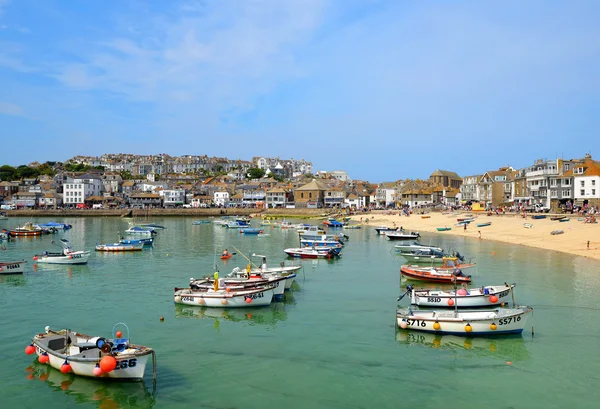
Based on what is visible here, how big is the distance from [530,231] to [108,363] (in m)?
56.2

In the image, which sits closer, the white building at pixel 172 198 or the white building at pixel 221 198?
Answer: the white building at pixel 172 198

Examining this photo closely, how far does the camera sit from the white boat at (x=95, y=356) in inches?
607

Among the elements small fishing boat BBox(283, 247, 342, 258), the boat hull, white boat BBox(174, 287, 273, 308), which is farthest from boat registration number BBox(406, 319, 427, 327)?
small fishing boat BBox(283, 247, 342, 258)

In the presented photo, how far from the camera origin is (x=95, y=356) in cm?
1612

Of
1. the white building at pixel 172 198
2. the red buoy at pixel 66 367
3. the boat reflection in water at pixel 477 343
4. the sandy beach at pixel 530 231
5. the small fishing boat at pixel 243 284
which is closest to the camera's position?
the red buoy at pixel 66 367

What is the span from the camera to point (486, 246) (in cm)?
5319

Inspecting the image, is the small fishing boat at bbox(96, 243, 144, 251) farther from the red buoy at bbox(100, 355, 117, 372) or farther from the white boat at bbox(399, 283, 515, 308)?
the red buoy at bbox(100, 355, 117, 372)

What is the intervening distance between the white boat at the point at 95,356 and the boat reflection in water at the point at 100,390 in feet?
0.71

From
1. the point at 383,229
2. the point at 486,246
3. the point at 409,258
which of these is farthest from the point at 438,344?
the point at 383,229

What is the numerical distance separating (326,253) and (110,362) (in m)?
30.3

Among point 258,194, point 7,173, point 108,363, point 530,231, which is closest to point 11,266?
point 108,363

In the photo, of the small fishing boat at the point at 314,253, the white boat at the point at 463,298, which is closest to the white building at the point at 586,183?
the small fishing boat at the point at 314,253

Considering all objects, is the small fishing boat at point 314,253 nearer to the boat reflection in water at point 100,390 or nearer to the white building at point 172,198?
the boat reflection in water at point 100,390

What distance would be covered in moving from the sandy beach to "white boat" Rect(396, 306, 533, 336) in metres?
25.2
